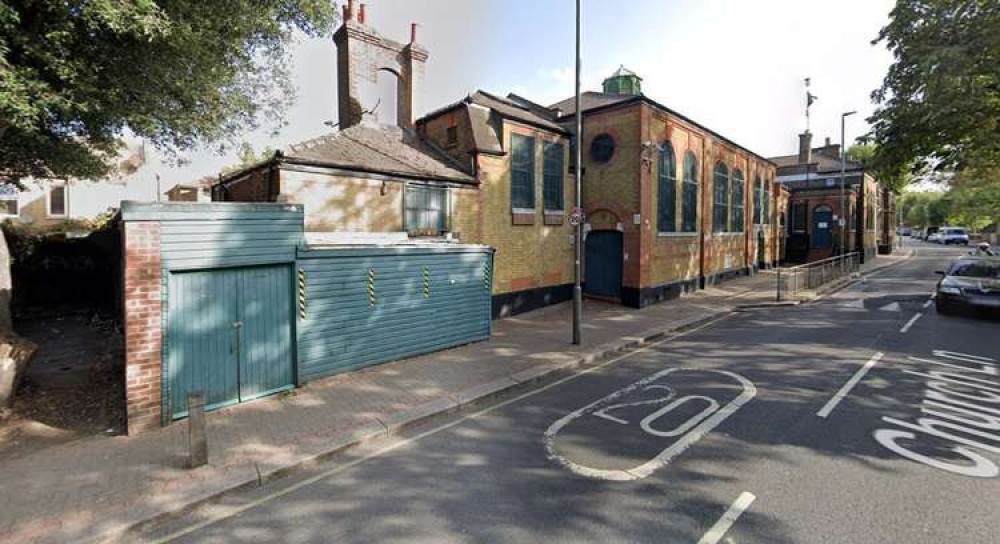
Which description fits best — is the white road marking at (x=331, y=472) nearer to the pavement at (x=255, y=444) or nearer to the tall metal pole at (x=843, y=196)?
the pavement at (x=255, y=444)

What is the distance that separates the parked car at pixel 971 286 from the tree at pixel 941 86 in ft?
14.0

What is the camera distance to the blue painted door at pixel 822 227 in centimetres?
3300

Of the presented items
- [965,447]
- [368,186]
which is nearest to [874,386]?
[965,447]

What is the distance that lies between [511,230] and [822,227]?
30.2m

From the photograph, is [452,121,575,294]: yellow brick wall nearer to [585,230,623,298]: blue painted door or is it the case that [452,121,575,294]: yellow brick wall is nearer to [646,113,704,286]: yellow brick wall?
[585,230,623,298]: blue painted door

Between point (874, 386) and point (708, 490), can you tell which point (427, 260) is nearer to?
point (708, 490)

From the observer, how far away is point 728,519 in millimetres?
3871

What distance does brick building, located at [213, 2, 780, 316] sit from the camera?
11180 millimetres

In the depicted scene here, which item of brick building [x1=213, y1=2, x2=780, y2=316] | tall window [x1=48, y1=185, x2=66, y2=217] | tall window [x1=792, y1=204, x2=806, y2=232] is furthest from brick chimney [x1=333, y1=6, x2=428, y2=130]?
tall window [x1=792, y1=204, x2=806, y2=232]

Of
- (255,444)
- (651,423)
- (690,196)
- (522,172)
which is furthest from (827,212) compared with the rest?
(255,444)

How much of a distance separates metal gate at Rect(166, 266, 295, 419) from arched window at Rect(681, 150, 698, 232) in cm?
1585

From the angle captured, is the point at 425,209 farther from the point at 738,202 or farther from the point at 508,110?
the point at 738,202

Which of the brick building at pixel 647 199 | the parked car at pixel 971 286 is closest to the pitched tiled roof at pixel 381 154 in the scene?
the brick building at pixel 647 199

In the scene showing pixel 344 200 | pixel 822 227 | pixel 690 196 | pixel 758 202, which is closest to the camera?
pixel 344 200
